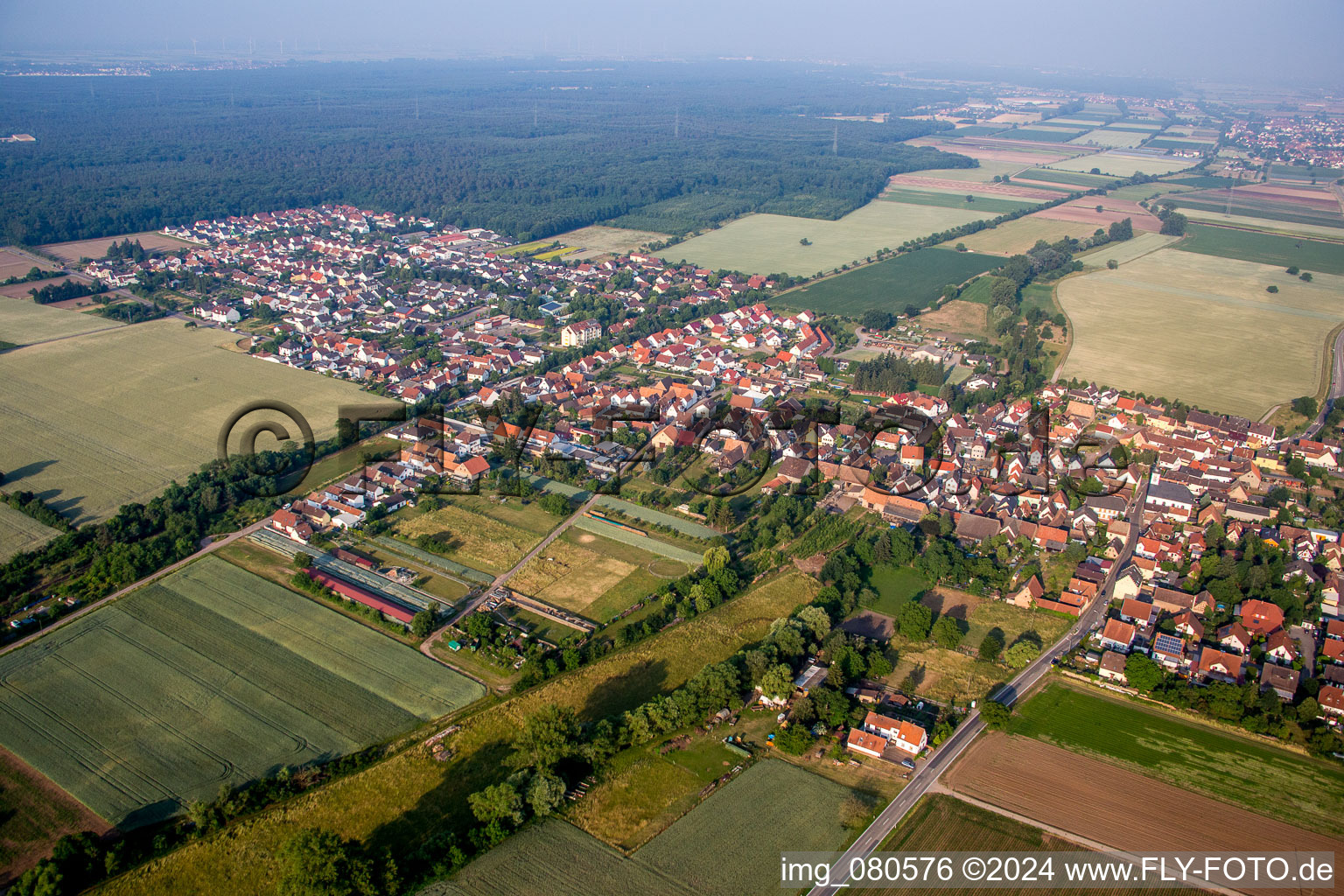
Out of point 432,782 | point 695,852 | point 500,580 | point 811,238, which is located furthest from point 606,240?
point 695,852

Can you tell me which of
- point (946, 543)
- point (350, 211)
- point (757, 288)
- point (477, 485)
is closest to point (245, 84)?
point (350, 211)

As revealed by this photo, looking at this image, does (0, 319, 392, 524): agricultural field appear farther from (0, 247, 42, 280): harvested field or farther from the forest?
the forest

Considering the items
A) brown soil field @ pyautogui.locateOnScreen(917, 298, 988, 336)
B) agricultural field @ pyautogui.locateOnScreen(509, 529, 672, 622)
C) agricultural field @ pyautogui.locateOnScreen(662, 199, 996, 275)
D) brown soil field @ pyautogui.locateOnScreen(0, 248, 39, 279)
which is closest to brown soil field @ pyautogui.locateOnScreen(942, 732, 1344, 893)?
agricultural field @ pyautogui.locateOnScreen(509, 529, 672, 622)

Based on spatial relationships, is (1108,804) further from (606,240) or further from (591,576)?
(606,240)

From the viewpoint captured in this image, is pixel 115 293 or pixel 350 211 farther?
pixel 350 211

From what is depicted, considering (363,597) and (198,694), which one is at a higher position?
(363,597)

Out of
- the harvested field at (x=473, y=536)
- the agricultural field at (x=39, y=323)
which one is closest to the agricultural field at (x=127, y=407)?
the agricultural field at (x=39, y=323)

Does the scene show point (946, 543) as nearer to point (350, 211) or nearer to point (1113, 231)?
point (1113, 231)
